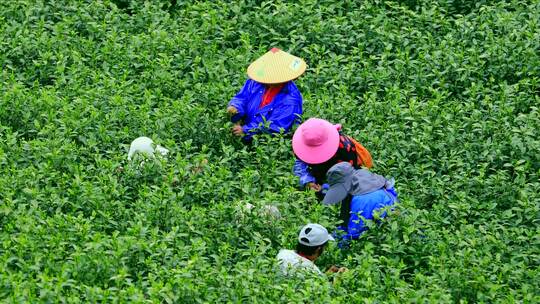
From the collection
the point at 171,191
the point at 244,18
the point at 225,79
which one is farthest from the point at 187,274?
the point at 244,18

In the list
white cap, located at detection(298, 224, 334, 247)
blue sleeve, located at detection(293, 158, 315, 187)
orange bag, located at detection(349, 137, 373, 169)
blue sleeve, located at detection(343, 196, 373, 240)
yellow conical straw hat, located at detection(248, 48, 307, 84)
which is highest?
white cap, located at detection(298, 224, 334, 247)

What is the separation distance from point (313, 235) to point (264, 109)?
2.34 metres

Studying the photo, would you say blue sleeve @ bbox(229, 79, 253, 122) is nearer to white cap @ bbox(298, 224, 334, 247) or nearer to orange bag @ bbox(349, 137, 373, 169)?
orange bag @ bbox(349, 137, 373, 169)

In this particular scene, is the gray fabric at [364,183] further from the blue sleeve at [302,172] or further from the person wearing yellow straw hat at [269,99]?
the person wearing yellow straw hat at [269,99]

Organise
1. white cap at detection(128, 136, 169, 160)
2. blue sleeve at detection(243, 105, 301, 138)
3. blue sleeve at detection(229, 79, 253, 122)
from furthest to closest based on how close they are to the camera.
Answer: blue sleeve at detection(229, 79, 253, 122)
blue sleeve at detection(243, 105, 301, 138)
white cap at detection(128, 136, 169, 160)

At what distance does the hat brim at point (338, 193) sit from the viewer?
8.71m

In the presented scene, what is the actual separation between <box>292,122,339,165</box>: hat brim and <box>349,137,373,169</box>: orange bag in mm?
275

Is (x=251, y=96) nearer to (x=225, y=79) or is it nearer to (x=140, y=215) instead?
(x=225, y=79)

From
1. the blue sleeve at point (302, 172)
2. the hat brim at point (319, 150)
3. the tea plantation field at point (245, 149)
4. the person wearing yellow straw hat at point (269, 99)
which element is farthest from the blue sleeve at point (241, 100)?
the hat brim at point (319, 150)

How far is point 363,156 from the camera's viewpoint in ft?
30.9

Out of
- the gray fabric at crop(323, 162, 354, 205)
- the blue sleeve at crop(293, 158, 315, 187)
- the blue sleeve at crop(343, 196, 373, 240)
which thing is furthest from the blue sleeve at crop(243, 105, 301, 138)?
the blue sleeve at crop(343, 196, 373, 240)

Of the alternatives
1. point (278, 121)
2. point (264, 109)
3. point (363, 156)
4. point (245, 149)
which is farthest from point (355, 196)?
point (264, 109)

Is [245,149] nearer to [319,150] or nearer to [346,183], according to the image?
[319,150]

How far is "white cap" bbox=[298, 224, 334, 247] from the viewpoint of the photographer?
813 centimetres
